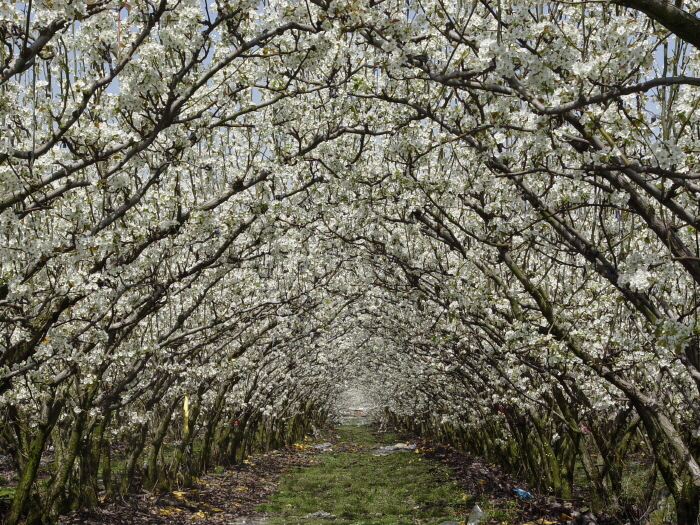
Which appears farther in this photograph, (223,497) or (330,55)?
(223,497)

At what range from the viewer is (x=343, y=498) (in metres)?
19.2

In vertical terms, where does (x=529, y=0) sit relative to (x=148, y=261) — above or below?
above

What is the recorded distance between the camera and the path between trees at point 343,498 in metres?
12.8

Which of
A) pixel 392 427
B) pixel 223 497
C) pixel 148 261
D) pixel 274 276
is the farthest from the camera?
pixel 392 427

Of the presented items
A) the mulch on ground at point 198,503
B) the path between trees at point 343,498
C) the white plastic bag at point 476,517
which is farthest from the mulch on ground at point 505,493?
the mulch on ground at point 198,503

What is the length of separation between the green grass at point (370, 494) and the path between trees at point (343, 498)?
3cm

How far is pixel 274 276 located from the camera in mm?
15266

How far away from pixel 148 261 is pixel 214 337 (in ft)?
11.2

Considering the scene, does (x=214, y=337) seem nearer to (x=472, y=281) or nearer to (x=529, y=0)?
(x=472, y=281)

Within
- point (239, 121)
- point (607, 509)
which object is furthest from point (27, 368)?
point (607, 509)

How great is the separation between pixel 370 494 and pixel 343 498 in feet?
3.18

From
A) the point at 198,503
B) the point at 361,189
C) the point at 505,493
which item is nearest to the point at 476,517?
the point at 505,493

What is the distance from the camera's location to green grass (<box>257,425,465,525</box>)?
50.7 ft

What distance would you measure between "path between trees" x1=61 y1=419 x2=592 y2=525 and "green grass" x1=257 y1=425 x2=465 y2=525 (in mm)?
29
